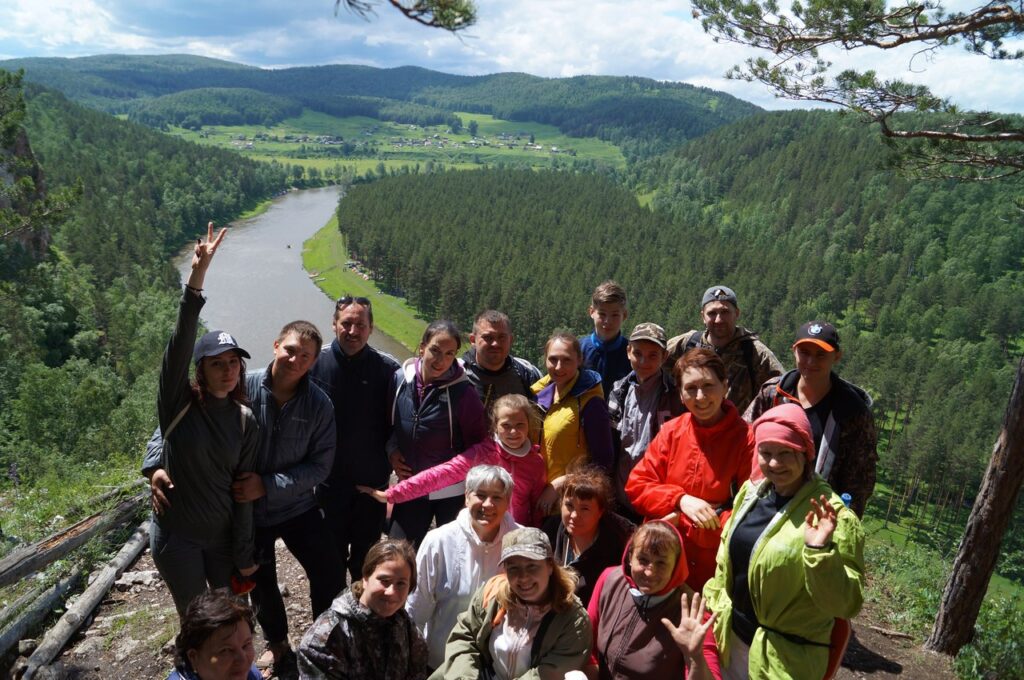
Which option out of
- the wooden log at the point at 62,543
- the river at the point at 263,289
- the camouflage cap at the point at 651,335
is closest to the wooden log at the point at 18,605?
the wooden log at the point at 62,543

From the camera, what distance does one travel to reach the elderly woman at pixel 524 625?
10.3 ft

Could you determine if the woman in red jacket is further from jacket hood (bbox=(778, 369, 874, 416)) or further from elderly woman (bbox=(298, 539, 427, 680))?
elderly woman (bbox=(298, 539, 427, 680))

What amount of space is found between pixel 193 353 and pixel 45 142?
113 meters

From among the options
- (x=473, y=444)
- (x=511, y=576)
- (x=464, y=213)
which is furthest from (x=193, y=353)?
(x=464, y=213)

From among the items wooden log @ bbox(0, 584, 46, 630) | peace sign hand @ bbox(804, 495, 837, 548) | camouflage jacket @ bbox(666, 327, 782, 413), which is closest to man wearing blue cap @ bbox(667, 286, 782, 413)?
camouflage jacket @ bbox(666, 327, 782, 413)

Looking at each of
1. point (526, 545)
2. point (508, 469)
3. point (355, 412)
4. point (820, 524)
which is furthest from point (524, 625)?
point (355, 412)

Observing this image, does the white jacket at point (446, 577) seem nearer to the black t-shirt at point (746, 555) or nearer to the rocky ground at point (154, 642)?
the black t-shirt at point (746, 555)

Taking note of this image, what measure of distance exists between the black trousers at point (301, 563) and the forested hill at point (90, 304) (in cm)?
521

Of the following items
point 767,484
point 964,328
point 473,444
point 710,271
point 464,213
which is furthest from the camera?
point 464,213

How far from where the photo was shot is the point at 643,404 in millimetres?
4547

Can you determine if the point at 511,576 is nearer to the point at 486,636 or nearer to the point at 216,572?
the point at 486,636

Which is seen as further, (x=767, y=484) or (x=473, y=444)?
(x=473, y=444)

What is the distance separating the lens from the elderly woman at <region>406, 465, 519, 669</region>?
360 centimetres

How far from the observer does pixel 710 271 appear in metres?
90.4
